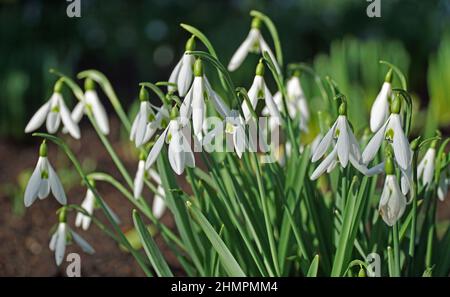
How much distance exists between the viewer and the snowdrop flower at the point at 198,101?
5.50ft

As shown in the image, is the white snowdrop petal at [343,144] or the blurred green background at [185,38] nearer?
the white snowdrop petal at [343,144]

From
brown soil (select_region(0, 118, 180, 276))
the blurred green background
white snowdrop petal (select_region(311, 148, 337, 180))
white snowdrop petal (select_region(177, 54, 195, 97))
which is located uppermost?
the blurred green background

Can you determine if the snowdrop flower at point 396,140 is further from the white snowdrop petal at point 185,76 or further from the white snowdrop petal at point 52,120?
the white snowdrop petal at point 52,120

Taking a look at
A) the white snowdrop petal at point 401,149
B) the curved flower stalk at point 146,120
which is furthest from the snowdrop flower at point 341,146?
the curved flower stalk at point 146,120

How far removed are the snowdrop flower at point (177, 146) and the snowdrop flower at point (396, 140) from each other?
420 millimetres

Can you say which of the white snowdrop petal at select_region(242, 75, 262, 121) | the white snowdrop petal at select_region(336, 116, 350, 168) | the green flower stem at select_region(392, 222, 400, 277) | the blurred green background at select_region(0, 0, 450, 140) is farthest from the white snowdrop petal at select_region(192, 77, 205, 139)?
the blurred green background at select_region(0, 0, 450, 140)

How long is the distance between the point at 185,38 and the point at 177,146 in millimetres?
4281

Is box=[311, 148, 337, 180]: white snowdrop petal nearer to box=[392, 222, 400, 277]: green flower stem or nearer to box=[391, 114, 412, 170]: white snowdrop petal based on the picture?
box=[391, 114, 412, 170]: white snowdrop petal

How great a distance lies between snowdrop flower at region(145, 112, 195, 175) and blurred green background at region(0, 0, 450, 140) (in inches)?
96.7

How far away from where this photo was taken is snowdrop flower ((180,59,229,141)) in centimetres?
168

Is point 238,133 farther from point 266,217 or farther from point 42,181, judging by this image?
point 42,181

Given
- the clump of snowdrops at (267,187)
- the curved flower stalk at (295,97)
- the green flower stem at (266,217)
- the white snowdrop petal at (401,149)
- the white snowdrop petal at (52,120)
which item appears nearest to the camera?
the white snowdrop petal at (401,149)

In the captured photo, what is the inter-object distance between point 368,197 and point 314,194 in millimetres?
160

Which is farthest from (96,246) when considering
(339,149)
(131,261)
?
(339,149)
